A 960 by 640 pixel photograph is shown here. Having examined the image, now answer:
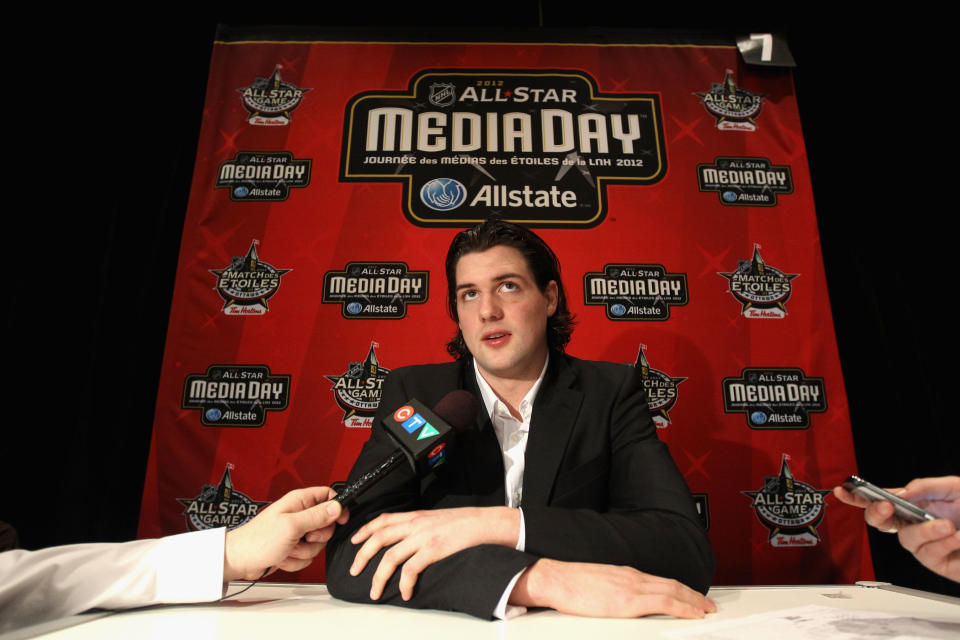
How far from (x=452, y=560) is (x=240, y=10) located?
293cm

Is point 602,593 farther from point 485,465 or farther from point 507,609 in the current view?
point 485,465

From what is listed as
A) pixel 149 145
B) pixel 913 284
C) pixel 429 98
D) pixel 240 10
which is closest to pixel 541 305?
pixel 429 98

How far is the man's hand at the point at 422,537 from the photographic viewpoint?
102 centimetres

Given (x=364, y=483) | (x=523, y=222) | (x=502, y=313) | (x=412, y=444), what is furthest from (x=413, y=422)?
(x=523, y=222)

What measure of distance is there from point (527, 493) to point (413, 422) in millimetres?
408

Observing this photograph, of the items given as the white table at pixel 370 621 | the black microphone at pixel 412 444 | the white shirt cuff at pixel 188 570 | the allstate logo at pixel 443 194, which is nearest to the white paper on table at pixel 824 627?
the white table at pixel 370 621

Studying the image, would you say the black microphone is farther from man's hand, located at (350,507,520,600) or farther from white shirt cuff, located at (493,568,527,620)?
white shirt cuff, located at (493,568,527,620)

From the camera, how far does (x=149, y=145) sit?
8.70 feet

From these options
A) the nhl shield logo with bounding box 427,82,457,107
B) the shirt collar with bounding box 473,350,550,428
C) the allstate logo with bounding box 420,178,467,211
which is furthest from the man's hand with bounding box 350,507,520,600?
the nhl shield logo with bounding box 427,82,457,107

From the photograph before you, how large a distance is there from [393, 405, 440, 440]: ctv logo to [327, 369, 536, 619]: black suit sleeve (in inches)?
8.6

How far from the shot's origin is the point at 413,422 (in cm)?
119

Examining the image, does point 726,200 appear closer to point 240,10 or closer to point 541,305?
point 541,305

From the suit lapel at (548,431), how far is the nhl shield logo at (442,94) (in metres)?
1.69

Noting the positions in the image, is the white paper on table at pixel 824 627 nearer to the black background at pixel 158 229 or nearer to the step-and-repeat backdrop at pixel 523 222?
the step-and-repeat backdrop at pixel 523 222
